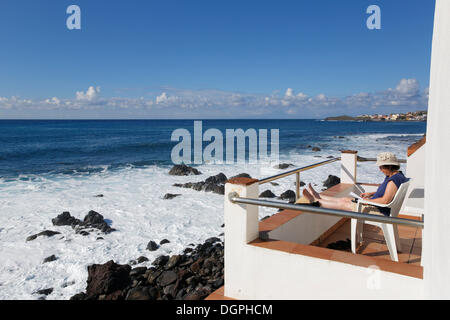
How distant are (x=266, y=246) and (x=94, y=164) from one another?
84.5ft

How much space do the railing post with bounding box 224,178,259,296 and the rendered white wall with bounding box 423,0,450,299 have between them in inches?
58.0

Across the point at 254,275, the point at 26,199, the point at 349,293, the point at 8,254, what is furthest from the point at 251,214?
the point at 26,199

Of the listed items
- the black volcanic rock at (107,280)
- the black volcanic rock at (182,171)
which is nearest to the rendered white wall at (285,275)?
the black volcanic rock at (107,280)

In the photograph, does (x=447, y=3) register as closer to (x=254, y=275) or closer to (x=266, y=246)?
(x=266, y=246)

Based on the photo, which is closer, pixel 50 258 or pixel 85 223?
pixel 50 258

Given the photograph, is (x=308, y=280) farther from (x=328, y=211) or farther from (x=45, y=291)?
(x=45, y=291)

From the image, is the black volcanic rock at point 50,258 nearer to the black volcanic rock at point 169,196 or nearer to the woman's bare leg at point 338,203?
the black volcanic rock at point 169,196

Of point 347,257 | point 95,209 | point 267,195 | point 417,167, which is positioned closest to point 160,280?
point 347,257

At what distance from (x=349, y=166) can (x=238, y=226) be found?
154 inches

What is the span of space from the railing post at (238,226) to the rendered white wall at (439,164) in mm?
1473

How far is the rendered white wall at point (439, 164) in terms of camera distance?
60.7 inches

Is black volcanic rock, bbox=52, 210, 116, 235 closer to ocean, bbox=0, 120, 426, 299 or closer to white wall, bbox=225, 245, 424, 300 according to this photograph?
ocean, bbox=0, 120, 426, 299

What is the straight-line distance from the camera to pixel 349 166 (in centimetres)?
622
